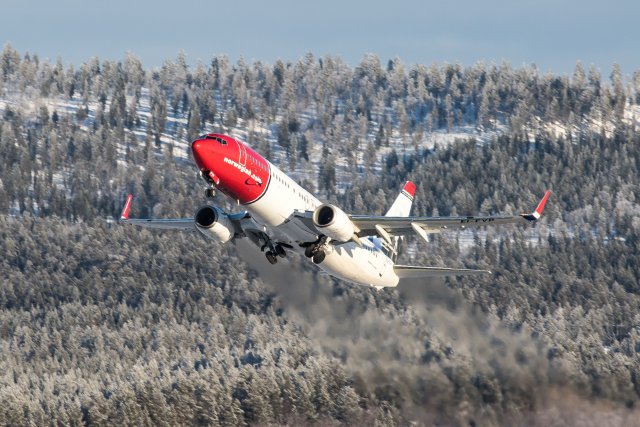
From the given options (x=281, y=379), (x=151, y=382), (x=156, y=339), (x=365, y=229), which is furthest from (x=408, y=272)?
(x=156, y=339)

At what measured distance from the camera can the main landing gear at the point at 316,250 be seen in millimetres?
71012

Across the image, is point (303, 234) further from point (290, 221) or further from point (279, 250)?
point (279, 250)

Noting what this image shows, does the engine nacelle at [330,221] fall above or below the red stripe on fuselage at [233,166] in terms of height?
below

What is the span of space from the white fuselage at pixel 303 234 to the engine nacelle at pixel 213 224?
8.96 feet

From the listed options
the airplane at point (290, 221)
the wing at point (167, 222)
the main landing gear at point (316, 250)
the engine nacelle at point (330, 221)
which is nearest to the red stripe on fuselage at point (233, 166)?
Answer: the airplane at point (290, 221)

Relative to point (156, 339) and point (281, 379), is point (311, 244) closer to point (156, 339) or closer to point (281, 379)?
point (281, 379)

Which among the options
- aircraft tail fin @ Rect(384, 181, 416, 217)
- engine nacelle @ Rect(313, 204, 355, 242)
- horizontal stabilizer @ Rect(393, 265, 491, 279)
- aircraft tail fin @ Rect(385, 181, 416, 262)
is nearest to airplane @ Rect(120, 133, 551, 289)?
engine nacelle @ Rect(313, 204, 355, 242)

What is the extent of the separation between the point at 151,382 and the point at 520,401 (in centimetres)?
6484

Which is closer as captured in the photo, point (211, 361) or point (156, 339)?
point (211, 361)

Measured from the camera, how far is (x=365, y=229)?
73062 mm

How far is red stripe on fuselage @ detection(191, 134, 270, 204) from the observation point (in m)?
64.2

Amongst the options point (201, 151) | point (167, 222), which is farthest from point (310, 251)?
point (167, 222)

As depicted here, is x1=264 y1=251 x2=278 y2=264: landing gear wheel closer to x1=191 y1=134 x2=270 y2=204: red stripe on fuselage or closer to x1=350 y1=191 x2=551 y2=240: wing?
x1=350 y1=191 x2=551 y2=240: wing

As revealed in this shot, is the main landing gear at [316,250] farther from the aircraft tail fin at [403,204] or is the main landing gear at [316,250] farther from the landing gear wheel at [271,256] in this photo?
the aircraft tail fin at [403,204]
